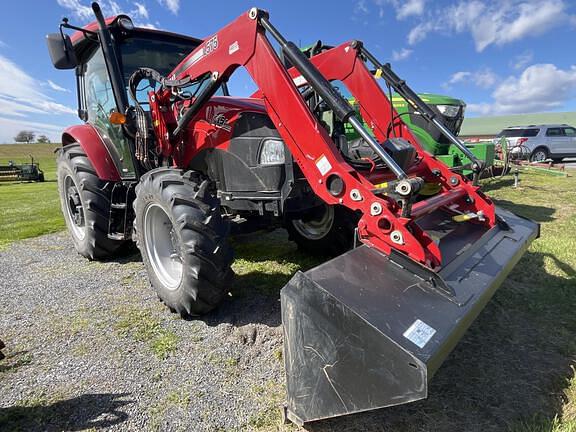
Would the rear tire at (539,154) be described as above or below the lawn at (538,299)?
above

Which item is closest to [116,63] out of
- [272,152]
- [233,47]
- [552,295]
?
Answer: [233,47]

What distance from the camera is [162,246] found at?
10.8ft

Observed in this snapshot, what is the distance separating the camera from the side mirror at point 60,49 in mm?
3373

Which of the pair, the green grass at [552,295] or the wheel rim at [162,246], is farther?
the wheel rim at [162,246]

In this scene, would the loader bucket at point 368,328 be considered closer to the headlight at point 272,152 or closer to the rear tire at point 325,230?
the headlight at point 272,152

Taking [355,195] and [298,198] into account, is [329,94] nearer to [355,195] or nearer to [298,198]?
[355,195]

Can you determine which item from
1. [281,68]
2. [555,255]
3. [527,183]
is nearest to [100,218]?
[281,68]

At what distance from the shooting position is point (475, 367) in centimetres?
231

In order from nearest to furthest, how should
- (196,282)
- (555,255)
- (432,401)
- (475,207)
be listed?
(432,401), (196,282), (475,207), (555,255)

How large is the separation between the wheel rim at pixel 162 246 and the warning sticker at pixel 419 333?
205 centimetres

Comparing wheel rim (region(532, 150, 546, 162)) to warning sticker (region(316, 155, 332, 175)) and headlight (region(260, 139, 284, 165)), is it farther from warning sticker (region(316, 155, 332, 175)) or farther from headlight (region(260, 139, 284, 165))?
warning sticker (region(316, 155, 332, 175))

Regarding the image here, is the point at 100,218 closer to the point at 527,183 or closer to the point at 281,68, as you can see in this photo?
the point at 281,68

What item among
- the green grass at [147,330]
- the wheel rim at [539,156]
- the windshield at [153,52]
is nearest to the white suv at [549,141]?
the wheel rim at [539,156]

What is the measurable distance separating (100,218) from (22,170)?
20526 millimetres
